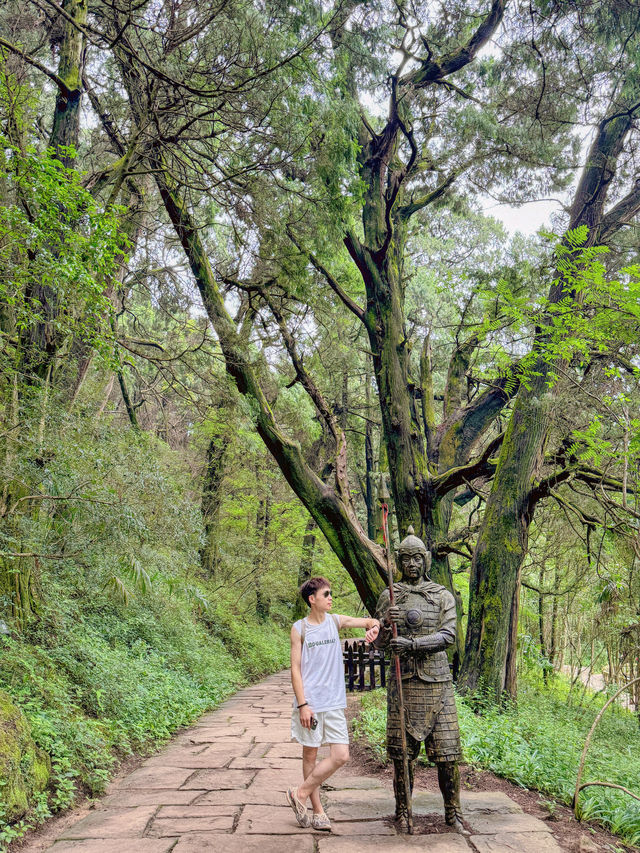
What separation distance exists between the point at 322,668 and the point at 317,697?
0.17 metres

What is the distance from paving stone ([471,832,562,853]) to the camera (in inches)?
128

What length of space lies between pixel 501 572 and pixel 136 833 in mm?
5029

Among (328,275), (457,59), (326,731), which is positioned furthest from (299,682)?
(457,59)

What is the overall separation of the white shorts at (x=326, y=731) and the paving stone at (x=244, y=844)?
0.50 m

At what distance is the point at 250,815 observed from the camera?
392cm

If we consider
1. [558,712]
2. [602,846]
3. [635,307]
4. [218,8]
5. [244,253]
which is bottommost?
[558,712]

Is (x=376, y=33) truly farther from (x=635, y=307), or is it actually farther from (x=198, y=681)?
(x=198, y=681)

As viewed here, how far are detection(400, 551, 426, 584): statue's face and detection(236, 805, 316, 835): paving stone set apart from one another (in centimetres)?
167

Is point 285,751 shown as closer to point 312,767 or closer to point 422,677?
point 312,767

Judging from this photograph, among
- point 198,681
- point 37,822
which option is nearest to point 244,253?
point 198,681

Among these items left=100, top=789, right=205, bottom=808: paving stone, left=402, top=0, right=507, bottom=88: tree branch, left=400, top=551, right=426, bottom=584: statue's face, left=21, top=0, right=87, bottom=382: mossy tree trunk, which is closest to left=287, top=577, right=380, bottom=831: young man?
left=400, top=551, right=426, bottom=584: statue's face

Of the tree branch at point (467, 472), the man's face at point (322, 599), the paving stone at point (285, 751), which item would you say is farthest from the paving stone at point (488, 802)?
the tree branch at point (467, 472)

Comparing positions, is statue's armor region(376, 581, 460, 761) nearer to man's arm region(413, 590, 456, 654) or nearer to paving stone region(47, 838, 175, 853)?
man's arm region(413, 590, 456, 654)

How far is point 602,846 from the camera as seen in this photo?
3.40 m
